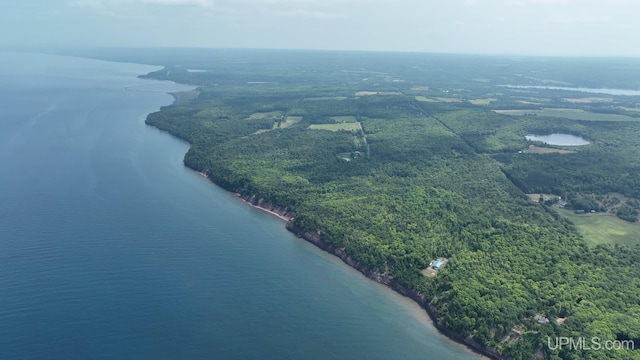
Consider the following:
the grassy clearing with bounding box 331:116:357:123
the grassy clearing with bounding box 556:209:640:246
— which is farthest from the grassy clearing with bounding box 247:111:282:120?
the grassy clearing with bounding box 556:209:640:246

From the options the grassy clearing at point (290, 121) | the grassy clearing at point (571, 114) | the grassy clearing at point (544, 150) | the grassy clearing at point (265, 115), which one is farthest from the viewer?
the grassy clearing at point (571, 114)

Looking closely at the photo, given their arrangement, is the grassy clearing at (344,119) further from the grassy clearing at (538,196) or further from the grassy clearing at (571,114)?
the grassy clearing at (538,196)

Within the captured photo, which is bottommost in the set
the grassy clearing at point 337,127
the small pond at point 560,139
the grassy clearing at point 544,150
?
the small pond at point 560,139

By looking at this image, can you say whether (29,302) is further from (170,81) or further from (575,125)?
(170,81)

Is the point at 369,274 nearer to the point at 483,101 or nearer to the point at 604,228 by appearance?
the point at 604,228

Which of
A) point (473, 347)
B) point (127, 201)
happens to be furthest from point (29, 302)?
point (473, 347)

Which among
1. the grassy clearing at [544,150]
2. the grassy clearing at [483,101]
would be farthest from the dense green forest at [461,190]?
the grassy clearing at [483,101]

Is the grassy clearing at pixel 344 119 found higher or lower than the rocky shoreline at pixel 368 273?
higher
